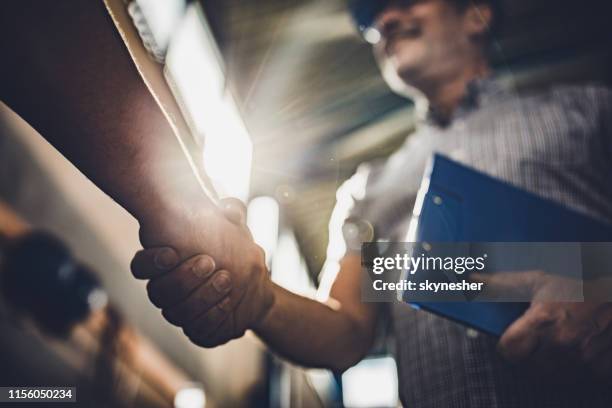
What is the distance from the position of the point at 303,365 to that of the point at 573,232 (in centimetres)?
47

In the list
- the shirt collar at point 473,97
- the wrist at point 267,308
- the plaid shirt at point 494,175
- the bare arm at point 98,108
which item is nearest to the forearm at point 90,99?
the bare arm at point 98,108

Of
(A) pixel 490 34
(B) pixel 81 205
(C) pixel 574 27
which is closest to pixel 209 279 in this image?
(B) pixel 81 205

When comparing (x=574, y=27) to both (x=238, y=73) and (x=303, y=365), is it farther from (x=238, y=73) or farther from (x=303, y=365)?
(x=303, y=365)

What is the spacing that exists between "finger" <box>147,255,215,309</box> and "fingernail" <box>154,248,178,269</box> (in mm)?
15

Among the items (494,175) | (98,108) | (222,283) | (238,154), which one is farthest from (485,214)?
(238,154)

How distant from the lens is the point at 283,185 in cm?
255

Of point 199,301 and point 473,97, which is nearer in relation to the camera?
point 199,301

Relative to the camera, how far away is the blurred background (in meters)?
1.01

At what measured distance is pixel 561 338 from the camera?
57cm

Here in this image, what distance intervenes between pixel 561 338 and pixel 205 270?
45 centimetres

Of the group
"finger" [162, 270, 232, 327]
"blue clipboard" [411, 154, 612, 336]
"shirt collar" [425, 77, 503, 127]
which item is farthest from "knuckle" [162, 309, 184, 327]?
"shirt collar" [425, 77, 503, 127]

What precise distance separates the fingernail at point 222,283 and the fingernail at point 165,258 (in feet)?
0.20

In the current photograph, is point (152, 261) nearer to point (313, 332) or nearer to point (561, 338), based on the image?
point (313, 332)

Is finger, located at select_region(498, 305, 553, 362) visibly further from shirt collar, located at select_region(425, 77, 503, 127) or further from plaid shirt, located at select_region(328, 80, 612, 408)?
shirt collar, located at select_region(425, 77, 503, 127)
